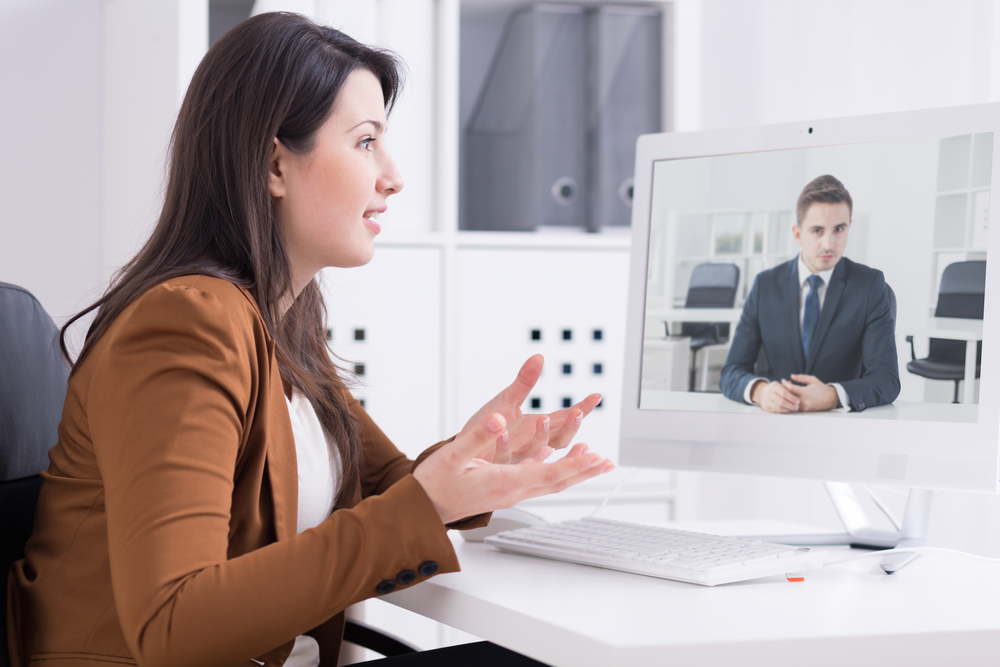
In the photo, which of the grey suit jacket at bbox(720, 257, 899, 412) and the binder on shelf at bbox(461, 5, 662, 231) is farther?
the binder on shelf at bbox(461, 5, 662, 231)

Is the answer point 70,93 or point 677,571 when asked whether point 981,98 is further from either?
point 70,93

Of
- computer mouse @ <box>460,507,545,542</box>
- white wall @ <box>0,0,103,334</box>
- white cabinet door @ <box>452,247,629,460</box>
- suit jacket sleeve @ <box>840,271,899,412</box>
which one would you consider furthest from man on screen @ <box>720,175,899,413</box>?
white wall @ <box>0,0,103,334</box>

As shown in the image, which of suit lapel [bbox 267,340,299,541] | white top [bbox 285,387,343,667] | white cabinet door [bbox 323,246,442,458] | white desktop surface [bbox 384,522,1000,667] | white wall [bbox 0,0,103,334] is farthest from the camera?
white wall [bbox 0,0,103,334]

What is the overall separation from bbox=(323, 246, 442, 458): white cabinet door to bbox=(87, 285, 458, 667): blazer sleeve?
90 cm

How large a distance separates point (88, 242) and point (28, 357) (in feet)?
3.17

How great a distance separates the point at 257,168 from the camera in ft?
2.83

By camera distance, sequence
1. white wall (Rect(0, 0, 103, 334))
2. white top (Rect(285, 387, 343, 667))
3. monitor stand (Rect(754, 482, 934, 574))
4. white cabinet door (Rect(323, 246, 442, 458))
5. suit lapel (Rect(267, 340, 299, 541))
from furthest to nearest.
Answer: white wall (Rect(0, 0, 103, 334))
white cabinet door (Rect(323, 246, 442, 458))
monitor stand (Rect(754, 482, 934, 574))
white top (Rect(285, 387, 343, 667))
suit lapel (Rect(267, 340, 299, 541))

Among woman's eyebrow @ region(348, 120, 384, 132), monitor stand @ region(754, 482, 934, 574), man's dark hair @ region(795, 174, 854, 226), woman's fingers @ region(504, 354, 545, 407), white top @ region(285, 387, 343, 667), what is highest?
woman's eyebrow @ region(348, 120, 384, 132)

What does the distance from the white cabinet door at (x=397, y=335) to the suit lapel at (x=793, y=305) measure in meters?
0.82

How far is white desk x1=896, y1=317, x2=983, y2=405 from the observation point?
2.89 feet

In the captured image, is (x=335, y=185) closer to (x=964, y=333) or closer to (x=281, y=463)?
(x=281, y=463)

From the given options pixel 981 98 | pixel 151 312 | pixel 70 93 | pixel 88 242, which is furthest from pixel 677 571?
pixel 70 93

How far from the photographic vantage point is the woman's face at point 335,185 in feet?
2.96

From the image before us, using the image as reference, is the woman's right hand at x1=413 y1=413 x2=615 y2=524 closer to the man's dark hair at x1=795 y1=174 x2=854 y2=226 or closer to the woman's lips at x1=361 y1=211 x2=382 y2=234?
the woman's lips at x1=361 y1=211 x2=382 y2=234
